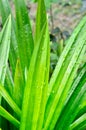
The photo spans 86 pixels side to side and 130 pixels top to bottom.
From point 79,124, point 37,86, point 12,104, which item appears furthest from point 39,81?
point 79,124

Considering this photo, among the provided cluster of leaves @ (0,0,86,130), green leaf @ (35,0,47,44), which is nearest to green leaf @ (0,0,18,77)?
cluster of leaves @ (0,0,86,130)

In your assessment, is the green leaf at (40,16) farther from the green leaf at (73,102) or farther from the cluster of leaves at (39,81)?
the green leaf at (73,102)

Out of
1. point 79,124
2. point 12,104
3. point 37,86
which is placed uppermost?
point 37,86

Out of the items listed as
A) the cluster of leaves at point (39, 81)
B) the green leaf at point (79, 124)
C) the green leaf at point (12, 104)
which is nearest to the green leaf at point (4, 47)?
the cluster of leaves at point (39, 81)

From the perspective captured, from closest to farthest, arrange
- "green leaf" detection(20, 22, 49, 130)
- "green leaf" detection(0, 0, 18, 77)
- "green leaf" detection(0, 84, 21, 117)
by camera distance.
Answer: "green leaf" detection(20, 22, 49, 130)
"green leaf" detection(0, 84, 21, 117)
"green leaf" detection(0, 0, 18, 77)

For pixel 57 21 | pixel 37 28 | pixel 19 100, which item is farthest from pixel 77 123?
pixel 57 21

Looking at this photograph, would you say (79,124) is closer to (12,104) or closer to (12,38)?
(12,104)

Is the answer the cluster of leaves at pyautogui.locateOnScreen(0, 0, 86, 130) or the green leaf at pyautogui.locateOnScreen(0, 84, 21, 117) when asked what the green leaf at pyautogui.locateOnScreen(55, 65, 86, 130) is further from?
the green leaf at pyautogui.locateOnScreen(0, 84, 21, 117)
